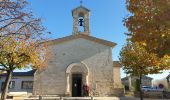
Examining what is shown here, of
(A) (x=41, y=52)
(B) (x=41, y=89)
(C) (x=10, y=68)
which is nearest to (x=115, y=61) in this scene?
(B) (x=41, y=89)

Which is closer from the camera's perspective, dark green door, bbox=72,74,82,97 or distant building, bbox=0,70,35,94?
dark green door, bbox=72,74,82,97

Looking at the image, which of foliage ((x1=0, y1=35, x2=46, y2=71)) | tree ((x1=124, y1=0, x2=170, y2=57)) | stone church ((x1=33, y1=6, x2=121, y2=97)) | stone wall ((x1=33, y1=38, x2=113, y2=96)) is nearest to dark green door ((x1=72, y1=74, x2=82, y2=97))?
stone church ((x1=33, y1=6, x2=121, y2=97))

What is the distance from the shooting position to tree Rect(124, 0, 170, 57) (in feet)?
34.0

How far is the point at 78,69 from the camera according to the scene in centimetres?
2920

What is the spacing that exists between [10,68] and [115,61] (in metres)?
17.1

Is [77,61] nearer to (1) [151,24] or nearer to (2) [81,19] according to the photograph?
(2) [81,19]

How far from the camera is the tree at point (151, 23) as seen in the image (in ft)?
34.0

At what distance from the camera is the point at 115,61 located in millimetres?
32188

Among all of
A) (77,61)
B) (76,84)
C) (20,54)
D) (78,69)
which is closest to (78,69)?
(78,69)

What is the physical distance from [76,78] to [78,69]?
156 cm

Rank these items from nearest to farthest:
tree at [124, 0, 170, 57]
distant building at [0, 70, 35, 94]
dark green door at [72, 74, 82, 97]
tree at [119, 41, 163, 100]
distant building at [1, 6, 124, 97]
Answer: tree at [124, 0, 170, 57] < tree at [119, 41, 163, 100] < distant building at [1, 6, 124, 97] < dark green door at [72, 74, 82, 97] < distant building at [0, 70, 35, 94]

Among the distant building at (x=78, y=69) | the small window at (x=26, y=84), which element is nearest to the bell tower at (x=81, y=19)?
the distant building at (x=78, y=69)

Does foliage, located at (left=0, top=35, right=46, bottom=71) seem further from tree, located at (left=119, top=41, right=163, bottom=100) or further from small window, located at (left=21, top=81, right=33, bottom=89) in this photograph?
small window, located at (left=21, top=81, right=33, bottom=89)

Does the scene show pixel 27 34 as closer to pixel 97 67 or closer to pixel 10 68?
pixel 10 68
